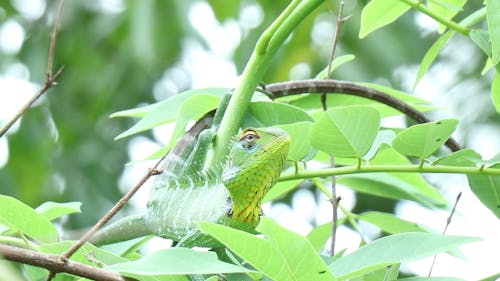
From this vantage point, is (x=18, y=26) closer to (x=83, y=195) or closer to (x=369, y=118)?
(x=83, y=195)

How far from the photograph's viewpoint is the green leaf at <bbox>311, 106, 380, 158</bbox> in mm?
975

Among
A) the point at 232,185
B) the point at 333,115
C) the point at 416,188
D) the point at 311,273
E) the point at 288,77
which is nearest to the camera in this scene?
the point at 311,273

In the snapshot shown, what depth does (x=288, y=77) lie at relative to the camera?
3439 mm

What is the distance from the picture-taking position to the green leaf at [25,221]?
1.02 meters

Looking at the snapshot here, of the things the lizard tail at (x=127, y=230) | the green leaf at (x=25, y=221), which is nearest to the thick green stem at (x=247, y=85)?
the lizard tail at (x=127, y=230)

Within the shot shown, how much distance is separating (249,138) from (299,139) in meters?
0.06

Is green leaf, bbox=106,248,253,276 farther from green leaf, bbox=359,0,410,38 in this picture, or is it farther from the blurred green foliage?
the blurred green foliage

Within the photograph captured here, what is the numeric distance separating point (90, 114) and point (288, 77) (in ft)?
4.48

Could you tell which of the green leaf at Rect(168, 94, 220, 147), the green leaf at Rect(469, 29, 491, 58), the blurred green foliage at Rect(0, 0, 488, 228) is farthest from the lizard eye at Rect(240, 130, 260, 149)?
the blurred green foliage at Rect(0, 0, 488, 228)

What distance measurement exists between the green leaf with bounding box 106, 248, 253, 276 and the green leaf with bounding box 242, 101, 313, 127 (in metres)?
0.31

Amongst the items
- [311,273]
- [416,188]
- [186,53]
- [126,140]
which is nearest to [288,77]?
[186,53]

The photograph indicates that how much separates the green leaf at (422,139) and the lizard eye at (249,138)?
0.16 m

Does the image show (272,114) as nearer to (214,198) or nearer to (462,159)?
(214,198)

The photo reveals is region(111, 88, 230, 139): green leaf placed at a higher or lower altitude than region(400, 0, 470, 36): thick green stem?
lower
